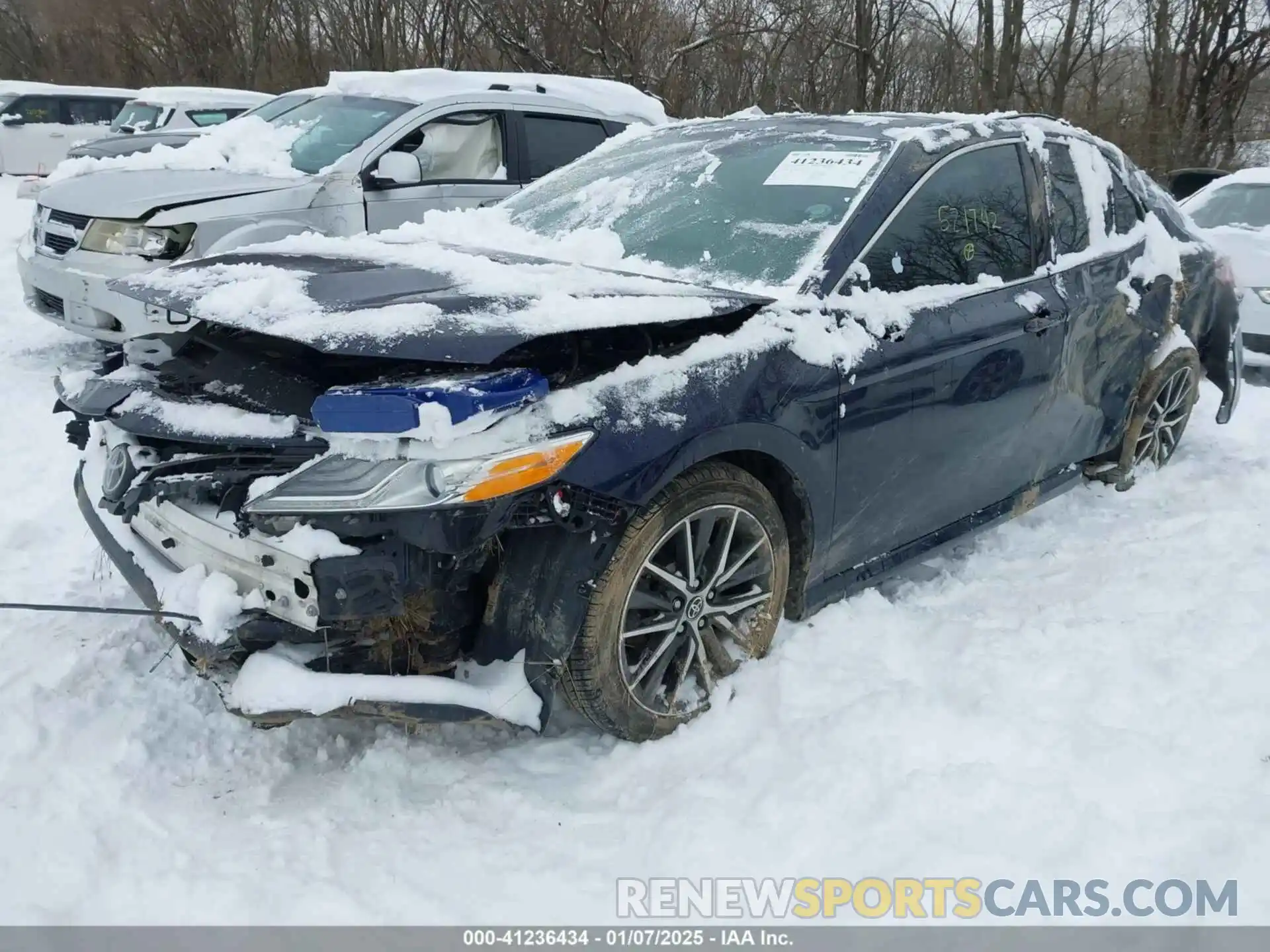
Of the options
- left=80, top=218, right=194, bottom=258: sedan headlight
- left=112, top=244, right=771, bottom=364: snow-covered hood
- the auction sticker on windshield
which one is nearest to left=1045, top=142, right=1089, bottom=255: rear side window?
the auction sticker on windshield

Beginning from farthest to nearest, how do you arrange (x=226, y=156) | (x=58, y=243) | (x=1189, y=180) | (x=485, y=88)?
(x=1189, y=180)
(x=485, y=88)
(x=226, y=156)
(x=58, y=243)

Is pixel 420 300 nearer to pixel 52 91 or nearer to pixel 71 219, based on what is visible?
pixel 71 219

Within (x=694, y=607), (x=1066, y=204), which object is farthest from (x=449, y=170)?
(x=694, y=607)

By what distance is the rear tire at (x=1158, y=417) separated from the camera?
4754mm

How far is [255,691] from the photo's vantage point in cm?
234

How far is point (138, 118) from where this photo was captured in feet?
45.3

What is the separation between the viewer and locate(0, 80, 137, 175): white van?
57.9 ft

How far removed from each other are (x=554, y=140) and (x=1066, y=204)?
14.2ft

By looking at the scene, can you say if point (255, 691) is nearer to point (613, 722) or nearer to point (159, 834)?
point (159, 834)

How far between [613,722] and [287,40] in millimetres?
27432

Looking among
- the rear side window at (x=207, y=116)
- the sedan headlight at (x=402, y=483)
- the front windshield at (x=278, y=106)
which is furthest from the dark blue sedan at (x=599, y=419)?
the rear side window at (x=207, y=116)

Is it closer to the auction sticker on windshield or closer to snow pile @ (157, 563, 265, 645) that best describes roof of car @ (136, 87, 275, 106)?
the auction sticker on windshield

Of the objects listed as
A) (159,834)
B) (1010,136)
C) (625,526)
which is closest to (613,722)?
(625,526)

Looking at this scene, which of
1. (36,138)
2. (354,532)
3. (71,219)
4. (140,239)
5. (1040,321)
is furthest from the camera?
Result: (36,138)
